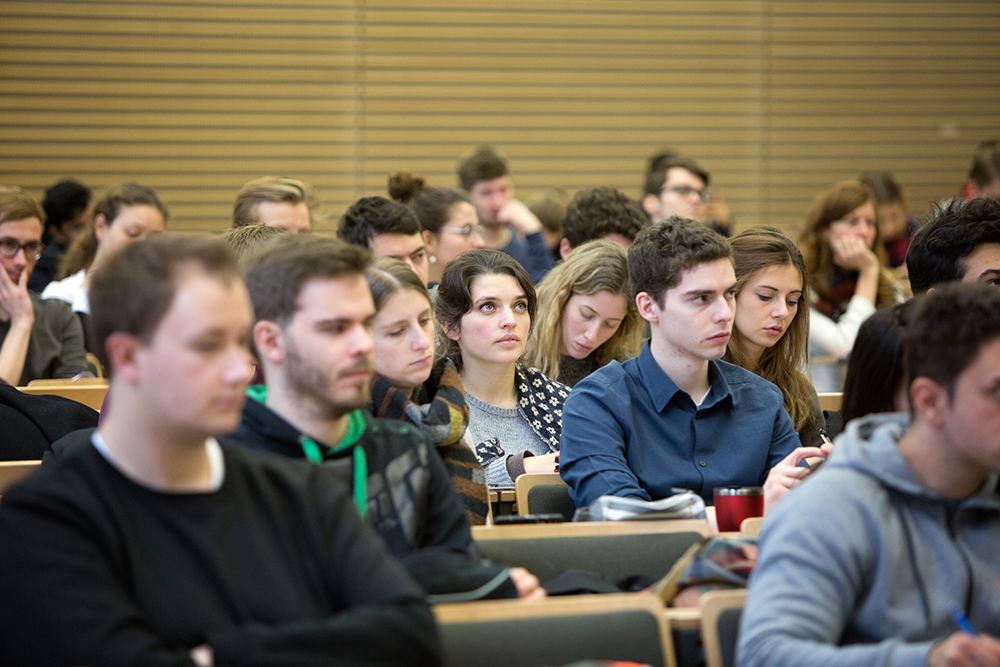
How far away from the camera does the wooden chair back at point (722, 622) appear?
1.56 m

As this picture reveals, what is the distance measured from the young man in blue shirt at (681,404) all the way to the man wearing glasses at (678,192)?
9.17 ft

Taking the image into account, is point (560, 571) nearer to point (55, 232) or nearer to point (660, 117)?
point (55, 232)

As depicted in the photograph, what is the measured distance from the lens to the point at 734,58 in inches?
283

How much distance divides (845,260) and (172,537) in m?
4.32

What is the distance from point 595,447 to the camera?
252cm

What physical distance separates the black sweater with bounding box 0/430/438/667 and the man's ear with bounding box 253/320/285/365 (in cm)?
25

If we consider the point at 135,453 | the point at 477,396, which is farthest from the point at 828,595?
the point at 477,396

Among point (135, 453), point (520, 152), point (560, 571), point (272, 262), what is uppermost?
point (520, 152)

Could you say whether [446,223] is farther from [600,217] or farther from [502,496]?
[502,496]

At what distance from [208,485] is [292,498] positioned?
0.46 ft

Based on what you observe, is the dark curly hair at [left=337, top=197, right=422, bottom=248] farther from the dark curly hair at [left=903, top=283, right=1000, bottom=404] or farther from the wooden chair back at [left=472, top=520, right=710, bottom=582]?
the dark curly hair at [left=903, top=283, right=1000, bottom=404]

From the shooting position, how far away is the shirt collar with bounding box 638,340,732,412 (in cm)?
261

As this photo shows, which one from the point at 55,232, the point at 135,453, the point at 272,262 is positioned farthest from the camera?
the point at 55,232

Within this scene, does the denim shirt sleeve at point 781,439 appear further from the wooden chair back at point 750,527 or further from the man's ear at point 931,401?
the man's ear at point 931,401
